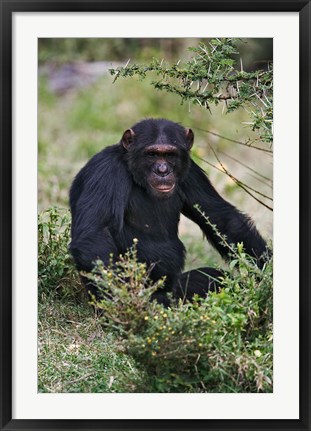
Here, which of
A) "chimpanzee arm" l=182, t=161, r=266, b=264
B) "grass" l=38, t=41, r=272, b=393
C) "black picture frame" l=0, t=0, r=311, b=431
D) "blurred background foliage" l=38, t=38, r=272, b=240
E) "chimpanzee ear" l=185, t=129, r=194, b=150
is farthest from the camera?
"blurred background foliage" l=38, t=38, r=272, b=240

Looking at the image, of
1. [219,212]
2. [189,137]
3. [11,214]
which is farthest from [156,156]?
[11,214]

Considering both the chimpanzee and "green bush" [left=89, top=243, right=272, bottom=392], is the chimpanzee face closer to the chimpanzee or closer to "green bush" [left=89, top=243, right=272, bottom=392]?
the chimpanzee

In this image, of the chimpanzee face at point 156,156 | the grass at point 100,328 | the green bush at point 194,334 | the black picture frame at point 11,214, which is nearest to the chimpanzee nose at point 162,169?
the chimpanzee face at point 156,156

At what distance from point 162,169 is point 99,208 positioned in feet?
1.93

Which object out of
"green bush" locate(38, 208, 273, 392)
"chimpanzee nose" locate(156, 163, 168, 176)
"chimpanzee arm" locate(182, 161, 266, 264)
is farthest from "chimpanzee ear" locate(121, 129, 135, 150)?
"green bush" locate(38, 208, 273, 392)

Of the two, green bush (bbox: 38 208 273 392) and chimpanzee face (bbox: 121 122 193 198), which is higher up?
chimpanzee face (bbox: 121 122 193 198)

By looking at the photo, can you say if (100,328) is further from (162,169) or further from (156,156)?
(156,156)

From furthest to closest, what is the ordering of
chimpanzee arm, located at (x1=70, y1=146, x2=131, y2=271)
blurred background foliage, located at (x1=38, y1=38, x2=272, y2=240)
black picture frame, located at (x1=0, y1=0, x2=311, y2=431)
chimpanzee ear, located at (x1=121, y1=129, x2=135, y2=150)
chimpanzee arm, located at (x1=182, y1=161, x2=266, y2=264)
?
blurred background foliage, located at (x1=38, y1=38, x2=272, y2=240) → chimpanzee arm, located at (x1=182, y1=161, x2=266, y2=264) → chimpanzee ear, located at (x1=121, y1=129, x2=135, y2=150) → chimpanzee arm, located at (x1=70, y1=146, x2=131, y2=271) → black picture frame, located at (x1=0, y1=0, x2=311, y2=431)

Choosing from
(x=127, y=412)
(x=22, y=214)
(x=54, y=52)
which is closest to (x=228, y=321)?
(x=127, y=412)

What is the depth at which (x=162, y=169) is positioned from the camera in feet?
21.2

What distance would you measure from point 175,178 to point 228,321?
1726 mm

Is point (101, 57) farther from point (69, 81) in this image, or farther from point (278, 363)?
point (278, 363)

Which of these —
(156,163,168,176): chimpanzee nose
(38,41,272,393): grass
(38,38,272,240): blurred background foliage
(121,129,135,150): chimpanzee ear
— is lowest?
(38,41,272,393): grass

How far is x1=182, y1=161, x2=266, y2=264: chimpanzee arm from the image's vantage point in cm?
697
